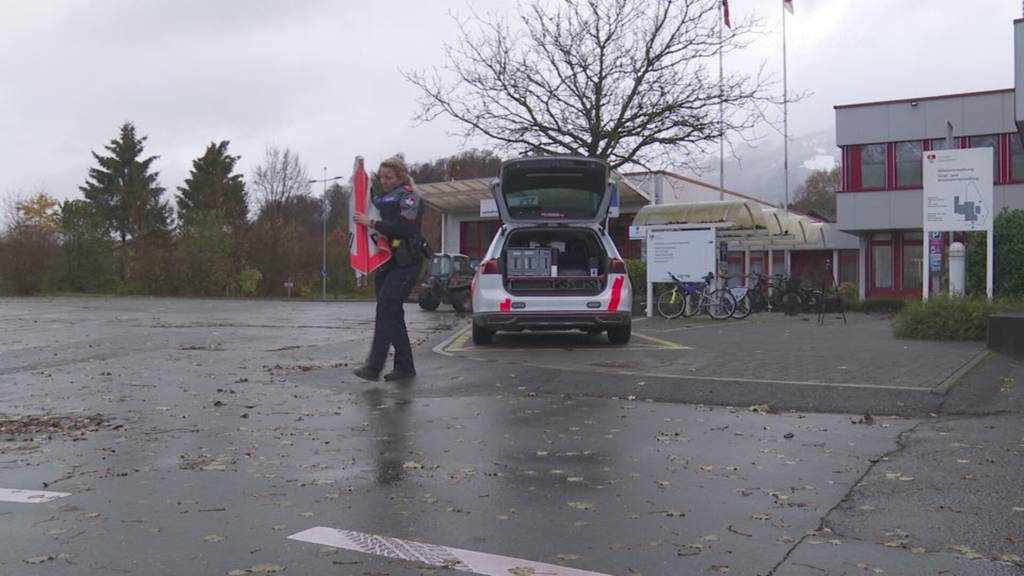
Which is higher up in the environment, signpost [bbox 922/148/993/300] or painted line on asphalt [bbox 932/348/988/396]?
signpost [bbox 922/148/993/300]

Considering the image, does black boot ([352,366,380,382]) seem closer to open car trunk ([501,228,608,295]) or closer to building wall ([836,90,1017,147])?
open car trunk ([501,228,608,295])

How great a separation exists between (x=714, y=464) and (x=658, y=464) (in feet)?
1.04

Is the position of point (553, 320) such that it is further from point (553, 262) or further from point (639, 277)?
point (639, 277)

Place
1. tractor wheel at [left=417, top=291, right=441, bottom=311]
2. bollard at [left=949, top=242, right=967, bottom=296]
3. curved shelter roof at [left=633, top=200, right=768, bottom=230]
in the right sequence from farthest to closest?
tractor wheel at [left=417, top=291, right=441, bottom=311] → curved shelter roof at [left=633, top=200, right=768, bottom=230] → bollard at [left=949, top=242, right=967, bottom=296]

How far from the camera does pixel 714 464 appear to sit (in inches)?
197

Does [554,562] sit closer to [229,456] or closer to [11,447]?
[229,456]

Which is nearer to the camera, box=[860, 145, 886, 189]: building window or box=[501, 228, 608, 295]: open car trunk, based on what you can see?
box=[501, 228, 608, 295]: open car trunk

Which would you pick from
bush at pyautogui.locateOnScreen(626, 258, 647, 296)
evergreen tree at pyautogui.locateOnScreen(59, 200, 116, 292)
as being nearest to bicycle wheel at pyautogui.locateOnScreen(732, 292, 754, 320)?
bush at pyautogui.locateOnScreen(626, 258, 647, 296)

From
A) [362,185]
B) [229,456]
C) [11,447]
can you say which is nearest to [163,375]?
[362,185]

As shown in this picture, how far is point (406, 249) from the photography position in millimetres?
8008

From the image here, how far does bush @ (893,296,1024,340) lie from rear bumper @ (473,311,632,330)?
4.25 metres

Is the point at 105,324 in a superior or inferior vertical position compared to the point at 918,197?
inferior

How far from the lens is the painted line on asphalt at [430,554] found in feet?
10.8

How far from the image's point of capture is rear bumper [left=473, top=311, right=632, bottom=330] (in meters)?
10.9
